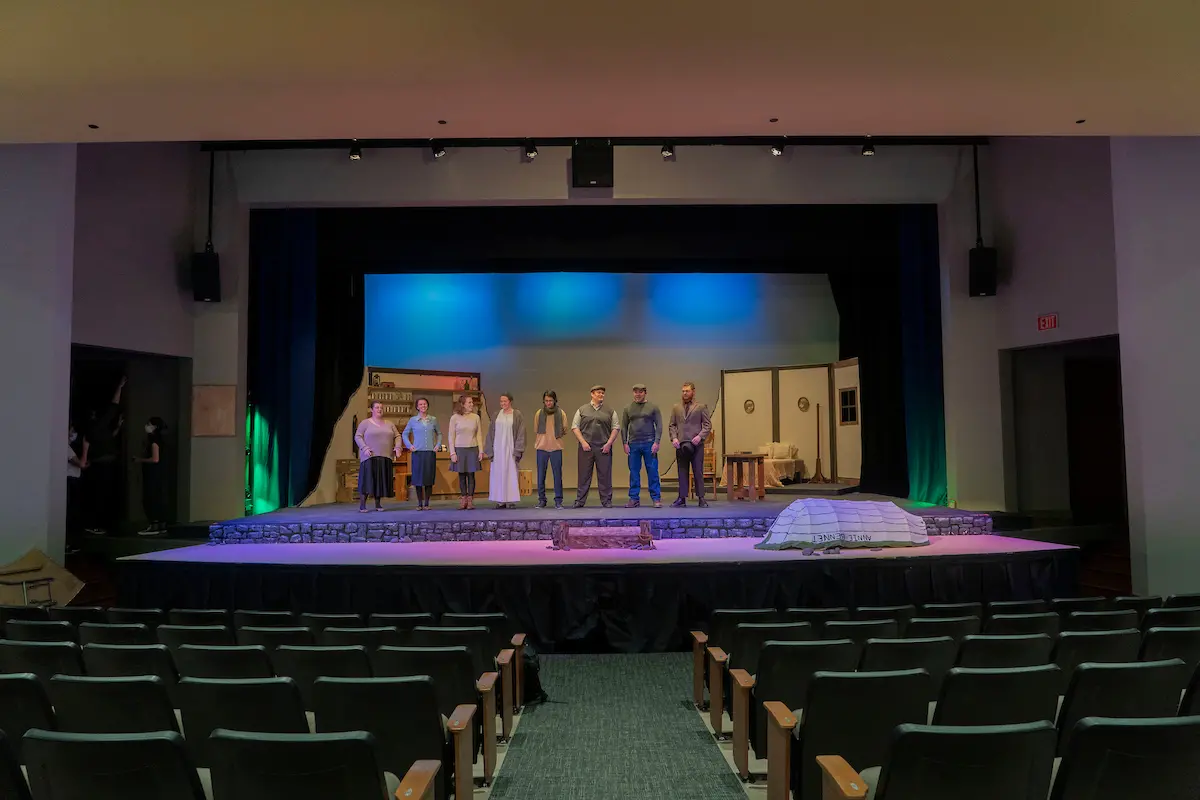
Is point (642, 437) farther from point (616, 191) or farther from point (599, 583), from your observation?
point (599, 583)

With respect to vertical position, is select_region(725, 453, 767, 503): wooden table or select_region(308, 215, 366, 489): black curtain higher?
select_region(308, 215, 366, 489): black curtain

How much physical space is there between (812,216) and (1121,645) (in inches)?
296

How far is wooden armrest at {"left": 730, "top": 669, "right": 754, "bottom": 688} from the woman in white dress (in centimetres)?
584

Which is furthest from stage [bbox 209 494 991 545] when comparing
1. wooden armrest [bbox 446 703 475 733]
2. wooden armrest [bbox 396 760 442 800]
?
wooden armrest [bbox 396 760 442 800]

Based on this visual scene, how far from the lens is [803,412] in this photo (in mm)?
12172

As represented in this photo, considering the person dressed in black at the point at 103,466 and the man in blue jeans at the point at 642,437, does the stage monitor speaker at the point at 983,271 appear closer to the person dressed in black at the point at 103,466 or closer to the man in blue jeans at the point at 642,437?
the man in blue jeans at the point at 642,437

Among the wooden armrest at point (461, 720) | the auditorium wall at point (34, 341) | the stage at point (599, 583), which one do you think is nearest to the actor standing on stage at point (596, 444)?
the stage at point (599, 583)

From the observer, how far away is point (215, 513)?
30.3 ft

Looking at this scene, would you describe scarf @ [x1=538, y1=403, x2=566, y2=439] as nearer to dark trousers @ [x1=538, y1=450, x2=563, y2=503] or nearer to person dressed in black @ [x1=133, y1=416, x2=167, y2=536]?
dark trousers @ [x1=538, y1=450, x2=563, y2=503]

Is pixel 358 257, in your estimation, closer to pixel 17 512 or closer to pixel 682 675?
pixel 17 512

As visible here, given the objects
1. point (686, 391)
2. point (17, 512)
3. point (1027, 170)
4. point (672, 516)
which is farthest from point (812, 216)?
point (17, 512)

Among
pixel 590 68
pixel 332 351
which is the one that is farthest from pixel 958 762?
pixel 332 351

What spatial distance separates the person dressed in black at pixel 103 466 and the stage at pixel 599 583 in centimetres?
399

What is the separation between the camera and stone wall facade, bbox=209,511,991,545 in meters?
7.46
